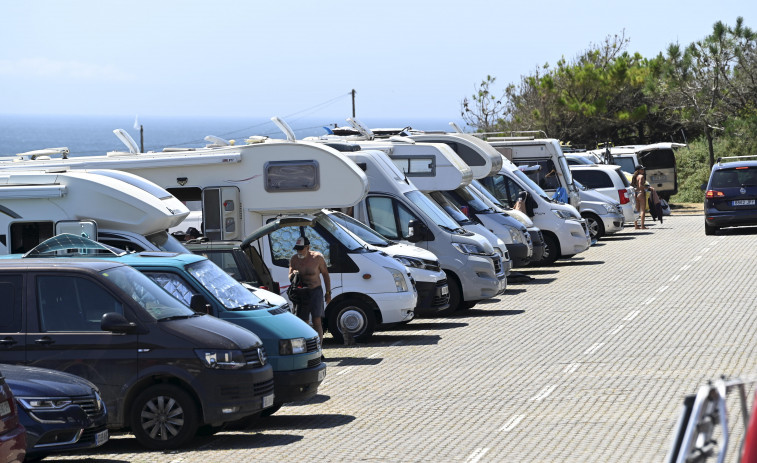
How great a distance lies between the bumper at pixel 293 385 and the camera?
11844 mm

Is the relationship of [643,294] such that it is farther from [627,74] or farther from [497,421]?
[627,74]

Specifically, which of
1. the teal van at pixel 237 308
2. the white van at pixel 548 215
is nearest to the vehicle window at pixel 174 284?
the teal van at pixel 237 308

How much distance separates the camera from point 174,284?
11945 millimetres

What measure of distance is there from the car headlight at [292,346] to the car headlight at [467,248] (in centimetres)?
797

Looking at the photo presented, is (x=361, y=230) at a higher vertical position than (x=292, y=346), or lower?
higher

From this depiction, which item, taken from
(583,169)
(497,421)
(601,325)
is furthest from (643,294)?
(583,169)

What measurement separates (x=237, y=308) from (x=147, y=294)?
1.44 meters

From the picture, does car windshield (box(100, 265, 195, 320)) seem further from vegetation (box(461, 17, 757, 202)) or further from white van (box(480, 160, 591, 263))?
vegetation (box(461, 17, 757, 202))

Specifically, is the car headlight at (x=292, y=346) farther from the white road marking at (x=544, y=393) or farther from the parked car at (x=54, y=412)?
the parked car at (x=54, y=412)

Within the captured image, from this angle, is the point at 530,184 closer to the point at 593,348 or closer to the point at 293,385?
the point at 593,348

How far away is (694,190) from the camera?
5047 centimetres

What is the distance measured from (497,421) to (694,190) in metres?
41.3

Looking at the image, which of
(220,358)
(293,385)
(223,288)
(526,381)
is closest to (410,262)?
(526,381)

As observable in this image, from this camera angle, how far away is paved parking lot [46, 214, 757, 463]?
10188 millimetres
